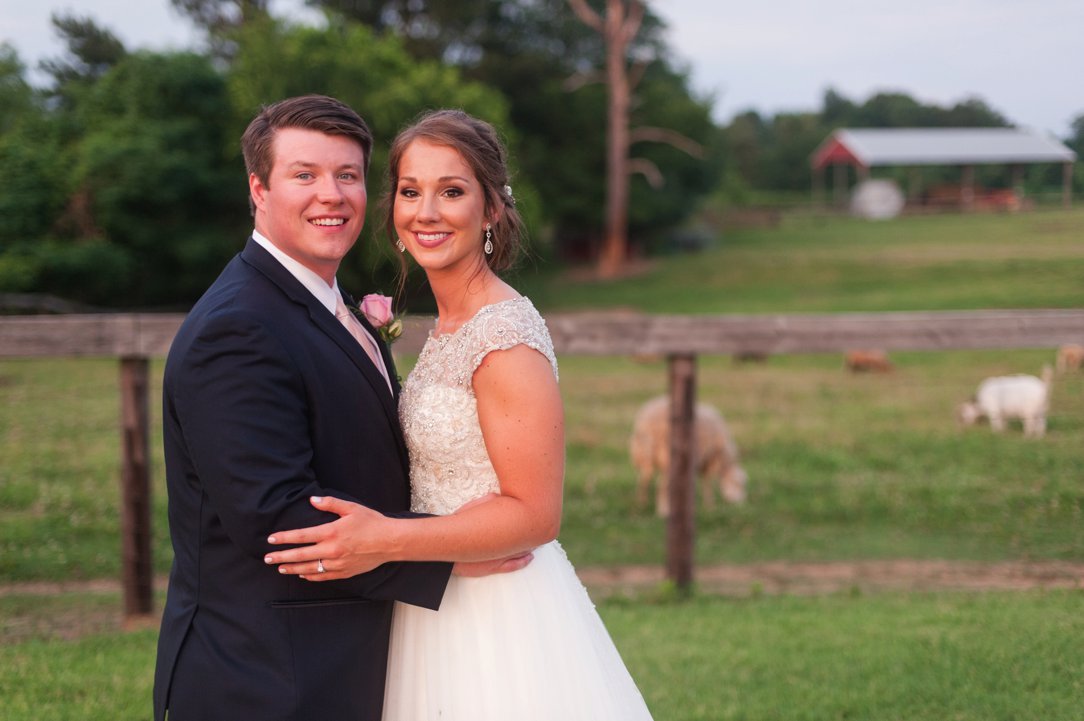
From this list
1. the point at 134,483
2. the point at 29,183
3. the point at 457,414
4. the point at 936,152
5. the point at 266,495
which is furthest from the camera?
the point at 936,152

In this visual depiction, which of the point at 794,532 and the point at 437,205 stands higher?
the point at 437,205

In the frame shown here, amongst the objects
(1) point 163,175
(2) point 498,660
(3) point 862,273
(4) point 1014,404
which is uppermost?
(1) point 163,175

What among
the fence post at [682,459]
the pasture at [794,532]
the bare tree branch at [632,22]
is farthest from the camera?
the bare tree branch at [632,22]

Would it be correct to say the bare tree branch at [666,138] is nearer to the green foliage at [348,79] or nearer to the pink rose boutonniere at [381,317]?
the green foliage at [348,79]

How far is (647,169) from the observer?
37844 mm

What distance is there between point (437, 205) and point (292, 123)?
15.1 inches

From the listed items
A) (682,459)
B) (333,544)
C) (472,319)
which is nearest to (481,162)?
A: (472,319)

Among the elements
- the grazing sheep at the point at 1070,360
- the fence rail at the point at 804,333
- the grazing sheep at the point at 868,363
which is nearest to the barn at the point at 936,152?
the grazing sheep at the point at 1070,360

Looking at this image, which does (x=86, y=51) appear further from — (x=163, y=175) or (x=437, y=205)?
(x=437, y=205)

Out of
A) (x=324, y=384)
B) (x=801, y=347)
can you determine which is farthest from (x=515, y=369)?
(x=801, y=347)

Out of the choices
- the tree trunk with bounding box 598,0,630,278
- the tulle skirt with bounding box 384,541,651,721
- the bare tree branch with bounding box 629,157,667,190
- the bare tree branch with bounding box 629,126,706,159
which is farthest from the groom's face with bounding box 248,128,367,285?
the bare tree branch with bounding box 629,126,706,159

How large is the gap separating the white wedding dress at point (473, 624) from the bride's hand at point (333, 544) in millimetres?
347

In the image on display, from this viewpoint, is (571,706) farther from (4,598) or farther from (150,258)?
(150,258)

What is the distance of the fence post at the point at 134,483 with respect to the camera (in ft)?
18.9
